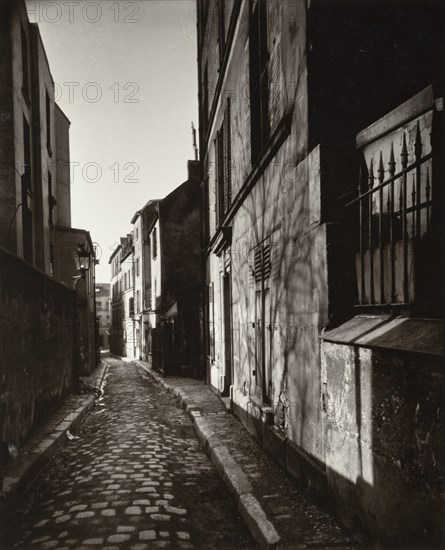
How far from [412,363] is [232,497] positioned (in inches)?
132

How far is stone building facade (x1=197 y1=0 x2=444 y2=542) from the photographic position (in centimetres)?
321

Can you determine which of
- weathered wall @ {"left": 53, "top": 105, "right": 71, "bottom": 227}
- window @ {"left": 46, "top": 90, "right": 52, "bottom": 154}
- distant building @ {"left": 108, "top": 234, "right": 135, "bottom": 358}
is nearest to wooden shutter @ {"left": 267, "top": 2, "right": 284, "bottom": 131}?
window @ {"left": 46, "top": 90, "right": 52, "bottom": 154}

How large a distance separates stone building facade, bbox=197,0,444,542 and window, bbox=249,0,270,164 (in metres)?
0.03

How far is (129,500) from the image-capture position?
5316 mm

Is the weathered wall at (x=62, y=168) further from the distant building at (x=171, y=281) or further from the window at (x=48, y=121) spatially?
the distant building at (x=171, y=281)

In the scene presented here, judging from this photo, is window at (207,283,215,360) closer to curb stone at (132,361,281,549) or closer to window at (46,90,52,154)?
curb stone at (132,361,281,549)

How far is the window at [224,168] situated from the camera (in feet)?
35.5

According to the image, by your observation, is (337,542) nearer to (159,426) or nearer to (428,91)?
(428,91)

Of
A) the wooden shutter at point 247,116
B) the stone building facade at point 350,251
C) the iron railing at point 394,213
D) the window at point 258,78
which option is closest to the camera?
the stone building facade at point 350,251

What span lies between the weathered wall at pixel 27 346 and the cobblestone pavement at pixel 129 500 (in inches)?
37.7

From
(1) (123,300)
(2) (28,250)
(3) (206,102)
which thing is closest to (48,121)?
(2) (28,250)

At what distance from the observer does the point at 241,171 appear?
9320mm

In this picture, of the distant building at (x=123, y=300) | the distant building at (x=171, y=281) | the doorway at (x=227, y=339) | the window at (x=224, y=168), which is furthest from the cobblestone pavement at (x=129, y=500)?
the distant building at (x=123, y=300)

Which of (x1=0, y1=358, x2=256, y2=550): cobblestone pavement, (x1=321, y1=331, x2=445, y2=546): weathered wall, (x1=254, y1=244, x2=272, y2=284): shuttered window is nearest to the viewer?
(x1=321, y1=331, x2=445, y2=546): weathered wall
